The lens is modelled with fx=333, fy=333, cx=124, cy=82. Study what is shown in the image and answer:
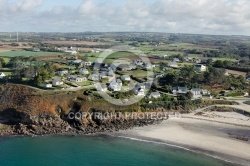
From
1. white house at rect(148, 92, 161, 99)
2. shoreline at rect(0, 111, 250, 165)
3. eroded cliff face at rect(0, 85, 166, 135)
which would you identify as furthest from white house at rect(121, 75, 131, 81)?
shoreline at rect(0, 111, 250, 165)

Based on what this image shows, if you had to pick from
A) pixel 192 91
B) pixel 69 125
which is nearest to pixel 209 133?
pixel 192 91

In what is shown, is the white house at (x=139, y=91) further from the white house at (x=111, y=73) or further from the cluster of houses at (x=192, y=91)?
the white house at (x=111, y=73)

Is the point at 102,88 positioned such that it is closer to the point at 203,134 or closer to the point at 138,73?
the point at 203,134

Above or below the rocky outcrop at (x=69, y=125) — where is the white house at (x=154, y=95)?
above

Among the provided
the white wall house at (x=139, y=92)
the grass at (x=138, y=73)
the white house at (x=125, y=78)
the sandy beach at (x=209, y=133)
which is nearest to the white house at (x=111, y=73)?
the grass at (x=138, y=73)

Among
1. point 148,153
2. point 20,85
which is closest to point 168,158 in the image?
point 148,153

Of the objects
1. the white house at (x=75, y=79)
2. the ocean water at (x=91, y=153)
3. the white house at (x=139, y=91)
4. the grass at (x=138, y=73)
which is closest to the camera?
the ocean water at (x=91, y=153)

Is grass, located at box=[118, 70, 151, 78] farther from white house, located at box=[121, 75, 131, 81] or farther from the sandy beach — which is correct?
the sandy beach
